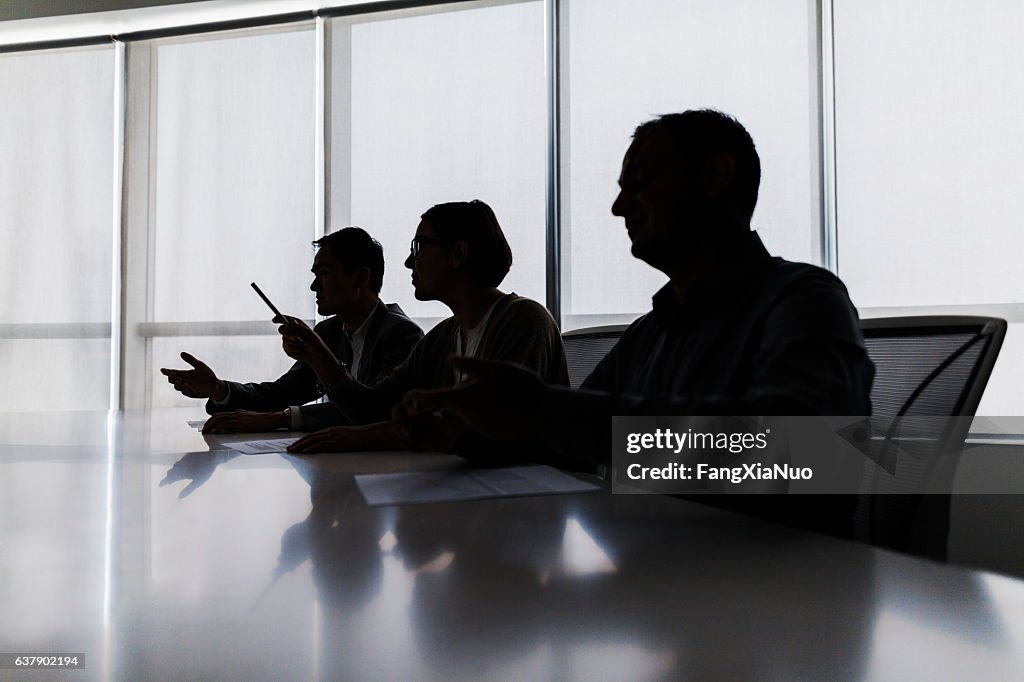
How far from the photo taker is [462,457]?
1288 mm

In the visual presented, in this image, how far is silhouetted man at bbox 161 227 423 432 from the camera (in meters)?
2.32

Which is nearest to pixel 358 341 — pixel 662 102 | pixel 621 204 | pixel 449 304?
pixel 449 304

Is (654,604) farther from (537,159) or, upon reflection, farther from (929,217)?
(537,159)

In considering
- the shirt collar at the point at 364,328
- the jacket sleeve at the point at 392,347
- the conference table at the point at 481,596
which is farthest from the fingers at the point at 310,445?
the shirt collar at the point at 364,328

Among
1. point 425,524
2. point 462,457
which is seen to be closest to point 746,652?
point 425,524

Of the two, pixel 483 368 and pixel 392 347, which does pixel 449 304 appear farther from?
pixel 483 368

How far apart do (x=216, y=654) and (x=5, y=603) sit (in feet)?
0.73

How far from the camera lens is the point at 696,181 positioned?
1.30 meters

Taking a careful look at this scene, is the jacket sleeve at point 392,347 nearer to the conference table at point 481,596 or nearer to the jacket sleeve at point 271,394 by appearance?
the jacket sleeve at point 271,394

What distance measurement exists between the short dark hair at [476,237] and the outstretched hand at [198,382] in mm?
894

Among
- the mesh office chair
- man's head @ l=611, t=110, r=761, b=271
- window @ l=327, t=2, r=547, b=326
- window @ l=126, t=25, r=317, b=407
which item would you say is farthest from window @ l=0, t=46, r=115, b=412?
the mesh office chair

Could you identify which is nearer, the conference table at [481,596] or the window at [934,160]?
the conference table at [481,596]

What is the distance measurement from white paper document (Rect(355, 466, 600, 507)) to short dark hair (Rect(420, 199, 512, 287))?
83 centimetres

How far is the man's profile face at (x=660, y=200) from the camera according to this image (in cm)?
129
